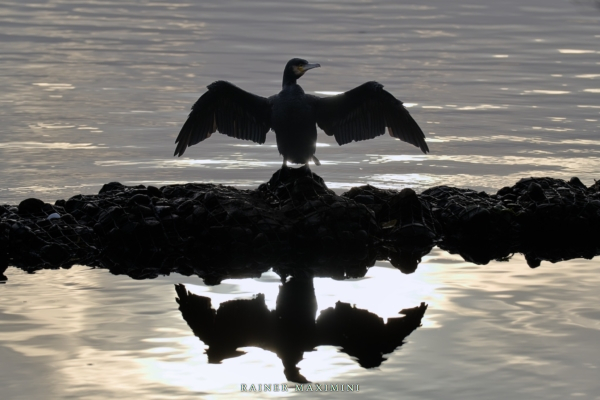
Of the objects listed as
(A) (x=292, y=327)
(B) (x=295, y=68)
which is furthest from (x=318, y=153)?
(A) (x=292, y=327)

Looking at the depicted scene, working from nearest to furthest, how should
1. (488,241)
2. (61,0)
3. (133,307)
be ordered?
1. (133,307)
2. (488,241)
3. (61,0)

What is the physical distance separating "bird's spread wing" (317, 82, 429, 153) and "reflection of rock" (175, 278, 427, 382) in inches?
109

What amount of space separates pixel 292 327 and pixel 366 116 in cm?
371

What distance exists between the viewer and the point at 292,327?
8453 mm

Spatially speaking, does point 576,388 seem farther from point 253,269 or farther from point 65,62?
point 65,62

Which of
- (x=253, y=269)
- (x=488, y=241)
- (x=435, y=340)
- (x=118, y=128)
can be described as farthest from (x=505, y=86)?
(x=435, y=340)

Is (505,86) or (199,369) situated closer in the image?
(199,369)

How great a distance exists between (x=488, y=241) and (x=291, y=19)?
699 inches

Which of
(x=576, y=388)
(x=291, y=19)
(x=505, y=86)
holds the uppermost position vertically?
(x=291, y=19)

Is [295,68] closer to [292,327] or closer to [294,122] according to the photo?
[294,122]

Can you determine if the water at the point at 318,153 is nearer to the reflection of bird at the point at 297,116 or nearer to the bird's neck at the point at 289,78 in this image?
the reflection of bird at the point at 297,116

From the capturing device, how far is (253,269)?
9.88m

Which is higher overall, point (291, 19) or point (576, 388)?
point (291, 19)

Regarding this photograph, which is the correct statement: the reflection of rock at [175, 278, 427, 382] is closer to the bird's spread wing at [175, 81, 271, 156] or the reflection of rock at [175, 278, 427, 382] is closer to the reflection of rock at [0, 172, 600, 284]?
the reflection of rock at [0, 172, 600, 284]
